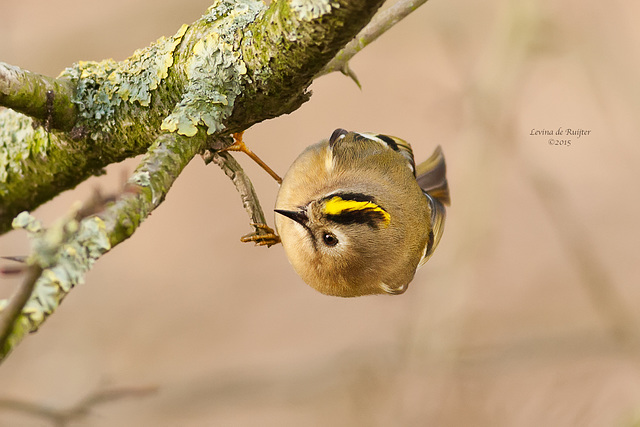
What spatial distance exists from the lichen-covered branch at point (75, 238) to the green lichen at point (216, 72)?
0.58 ft

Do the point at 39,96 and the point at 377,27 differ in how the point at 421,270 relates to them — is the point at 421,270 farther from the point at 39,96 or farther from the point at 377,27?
the point at 39,96

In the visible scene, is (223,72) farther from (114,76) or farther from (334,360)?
(334,360)

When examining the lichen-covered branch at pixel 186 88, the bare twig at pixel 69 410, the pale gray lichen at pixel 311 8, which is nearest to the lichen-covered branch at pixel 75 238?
the lichen-covered branch at pixel 186 88

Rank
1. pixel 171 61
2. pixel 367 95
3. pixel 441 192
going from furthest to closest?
pixel 367 95, pixel 441 192, pixel 171 61

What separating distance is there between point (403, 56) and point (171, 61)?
2.75 metres

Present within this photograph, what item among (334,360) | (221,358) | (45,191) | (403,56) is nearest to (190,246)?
(221,358)

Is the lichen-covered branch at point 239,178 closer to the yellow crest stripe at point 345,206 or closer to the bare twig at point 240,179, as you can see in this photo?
the bare twig at point 240,179

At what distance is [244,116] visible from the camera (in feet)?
3.91

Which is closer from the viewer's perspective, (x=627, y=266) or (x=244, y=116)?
(x=244, y=116)

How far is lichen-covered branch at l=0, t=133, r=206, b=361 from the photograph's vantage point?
25.8 inches

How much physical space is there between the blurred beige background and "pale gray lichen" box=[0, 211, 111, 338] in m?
1.93
